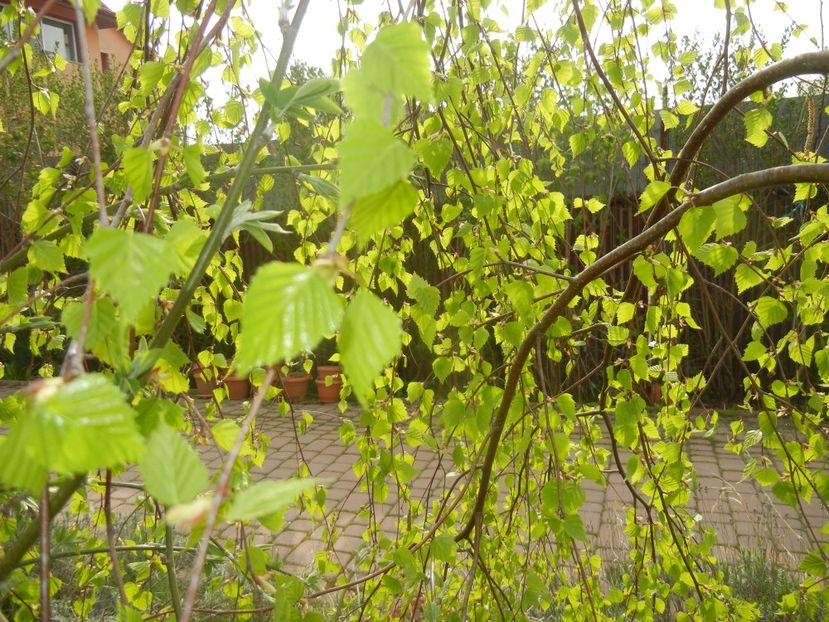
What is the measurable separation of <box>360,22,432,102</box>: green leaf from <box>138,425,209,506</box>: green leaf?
0.81 feet

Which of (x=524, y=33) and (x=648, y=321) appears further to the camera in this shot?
(x=524, y=33)

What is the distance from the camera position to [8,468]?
36 cm

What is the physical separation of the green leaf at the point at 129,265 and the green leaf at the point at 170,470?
8 cm

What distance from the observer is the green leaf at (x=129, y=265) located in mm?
410

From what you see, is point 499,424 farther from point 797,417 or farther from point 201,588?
point 201,588

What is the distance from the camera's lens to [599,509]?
355 centimetres

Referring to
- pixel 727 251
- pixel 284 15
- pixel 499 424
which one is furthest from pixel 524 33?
pixel 284 15

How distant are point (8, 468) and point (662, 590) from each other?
1.76m

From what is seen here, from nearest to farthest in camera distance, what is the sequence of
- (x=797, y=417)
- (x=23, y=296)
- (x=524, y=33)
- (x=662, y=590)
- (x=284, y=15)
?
(x=284, y=15)
(x=23, y=296)
(x=797, y=417)
(x=524, y=33)
(x=662, y=590)

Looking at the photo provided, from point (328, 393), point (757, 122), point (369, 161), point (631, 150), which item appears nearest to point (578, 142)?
point (631, 150)

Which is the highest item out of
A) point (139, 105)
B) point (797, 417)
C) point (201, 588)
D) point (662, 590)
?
point (139, 105)

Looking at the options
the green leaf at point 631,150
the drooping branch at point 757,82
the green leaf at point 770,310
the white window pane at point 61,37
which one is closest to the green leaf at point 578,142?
the green leaf at point 631,150

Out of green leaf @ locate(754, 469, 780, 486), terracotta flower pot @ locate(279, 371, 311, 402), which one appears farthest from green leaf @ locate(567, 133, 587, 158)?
terracotta flower pot @ locate(279, 371, 311, 402)

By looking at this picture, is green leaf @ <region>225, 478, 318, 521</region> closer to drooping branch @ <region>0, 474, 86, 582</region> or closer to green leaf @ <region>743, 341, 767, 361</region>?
drooping branch @ <region>0, 474, 86, 582</region>
